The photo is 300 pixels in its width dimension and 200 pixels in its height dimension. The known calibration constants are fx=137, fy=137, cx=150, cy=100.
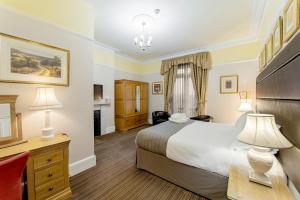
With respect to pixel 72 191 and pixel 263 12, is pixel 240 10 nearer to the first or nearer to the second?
pixel 263 12

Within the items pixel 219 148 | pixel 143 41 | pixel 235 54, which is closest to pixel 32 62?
pixel 143 41

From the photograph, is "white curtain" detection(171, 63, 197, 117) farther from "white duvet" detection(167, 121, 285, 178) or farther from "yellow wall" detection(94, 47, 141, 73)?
"white duvet" detection(167, 121, 285, 178)

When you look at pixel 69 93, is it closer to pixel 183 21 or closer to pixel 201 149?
pixel 201 149

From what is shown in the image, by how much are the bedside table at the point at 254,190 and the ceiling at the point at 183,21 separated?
2.66 m

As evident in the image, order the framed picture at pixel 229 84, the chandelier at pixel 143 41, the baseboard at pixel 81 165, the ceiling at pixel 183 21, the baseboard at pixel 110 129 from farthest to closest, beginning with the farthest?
the baseboard at pixel 110 129, the framed picture at pixel 229 84, the chandelier at pixel 143 41, the ceiling at pixel 183 21, the baseboard at pixel 81 165

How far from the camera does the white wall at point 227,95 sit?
12.3ft

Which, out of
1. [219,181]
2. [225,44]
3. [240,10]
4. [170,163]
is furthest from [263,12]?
[170,163]

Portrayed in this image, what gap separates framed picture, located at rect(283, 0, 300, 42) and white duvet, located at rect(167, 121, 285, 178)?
4.09ft

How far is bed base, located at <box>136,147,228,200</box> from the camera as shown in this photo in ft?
5.58

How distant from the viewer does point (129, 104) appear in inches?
201

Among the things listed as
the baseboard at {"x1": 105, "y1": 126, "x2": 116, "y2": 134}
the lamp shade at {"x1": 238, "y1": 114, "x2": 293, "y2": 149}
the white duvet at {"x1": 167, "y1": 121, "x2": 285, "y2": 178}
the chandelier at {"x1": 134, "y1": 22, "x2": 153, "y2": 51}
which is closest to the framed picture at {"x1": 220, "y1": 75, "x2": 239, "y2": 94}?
the white duvet at {"x1": 167, "y1": 121, "x2": 285, "y2": 178}

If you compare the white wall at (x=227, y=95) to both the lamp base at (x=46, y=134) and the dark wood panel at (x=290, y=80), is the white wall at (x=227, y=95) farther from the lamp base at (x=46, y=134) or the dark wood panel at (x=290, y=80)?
the lamp base at (x=46, y=134)

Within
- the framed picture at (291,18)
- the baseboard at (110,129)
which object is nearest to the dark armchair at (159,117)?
the baseboard at (110,129)

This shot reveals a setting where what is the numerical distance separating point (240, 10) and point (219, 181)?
2.99 m
